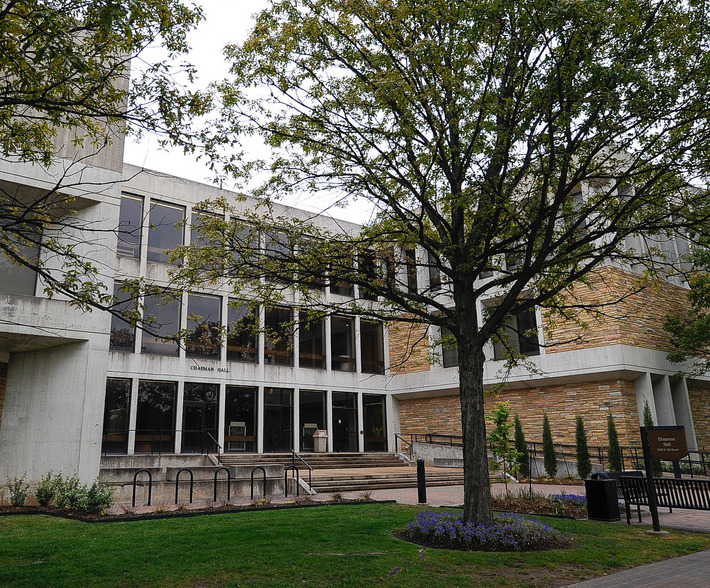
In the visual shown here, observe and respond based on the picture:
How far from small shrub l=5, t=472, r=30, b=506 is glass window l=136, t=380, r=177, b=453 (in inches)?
389

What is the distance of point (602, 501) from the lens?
Answer: 435 inches

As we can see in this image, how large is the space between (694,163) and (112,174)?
1311 cm

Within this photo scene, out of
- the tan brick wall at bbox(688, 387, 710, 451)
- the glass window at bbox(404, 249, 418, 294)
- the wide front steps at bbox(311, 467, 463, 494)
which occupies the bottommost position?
the wide front steps at bbox(311, 467, 463, 494)

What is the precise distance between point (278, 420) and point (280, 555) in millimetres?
21002

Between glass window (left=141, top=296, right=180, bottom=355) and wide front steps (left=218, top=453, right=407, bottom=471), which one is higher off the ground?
glass window (left=141, top=296, right=180, bottom=355)

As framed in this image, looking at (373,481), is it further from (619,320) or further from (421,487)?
(619,320)

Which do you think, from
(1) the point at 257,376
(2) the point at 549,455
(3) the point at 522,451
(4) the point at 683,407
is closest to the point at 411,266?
(3) the point at 522,451

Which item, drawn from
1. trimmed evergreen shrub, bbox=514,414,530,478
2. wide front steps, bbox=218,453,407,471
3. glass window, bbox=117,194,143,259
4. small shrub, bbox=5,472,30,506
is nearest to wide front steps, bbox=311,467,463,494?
trimmed evergreen shrub, bbox=514,414,530,478

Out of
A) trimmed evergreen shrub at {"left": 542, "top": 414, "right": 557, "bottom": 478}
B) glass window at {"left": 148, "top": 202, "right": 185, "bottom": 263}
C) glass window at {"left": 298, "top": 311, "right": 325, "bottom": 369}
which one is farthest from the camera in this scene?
glass window at {"left": 298, "top": 311, "right": 325, "bottom": 369}

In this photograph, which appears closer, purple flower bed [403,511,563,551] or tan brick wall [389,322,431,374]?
purple flower bed [403,511,563,551]

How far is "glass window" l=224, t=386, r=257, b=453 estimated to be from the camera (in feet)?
86.0

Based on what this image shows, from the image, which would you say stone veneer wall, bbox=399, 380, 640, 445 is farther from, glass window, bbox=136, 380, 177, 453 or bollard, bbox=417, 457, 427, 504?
glass window, bbox=136, 380, 177, 453

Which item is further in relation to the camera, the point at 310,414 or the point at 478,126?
the point at 310,414

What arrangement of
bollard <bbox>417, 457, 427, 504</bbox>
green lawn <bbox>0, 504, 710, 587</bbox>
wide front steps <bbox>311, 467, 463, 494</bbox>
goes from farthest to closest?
wide front steps <bbox>311, 467, 463, 494</bbox>
bollard <bbox>417, 457, 427, 504</bbox>
green lawn <bbox>0, 504, 710, 587</bbox>
